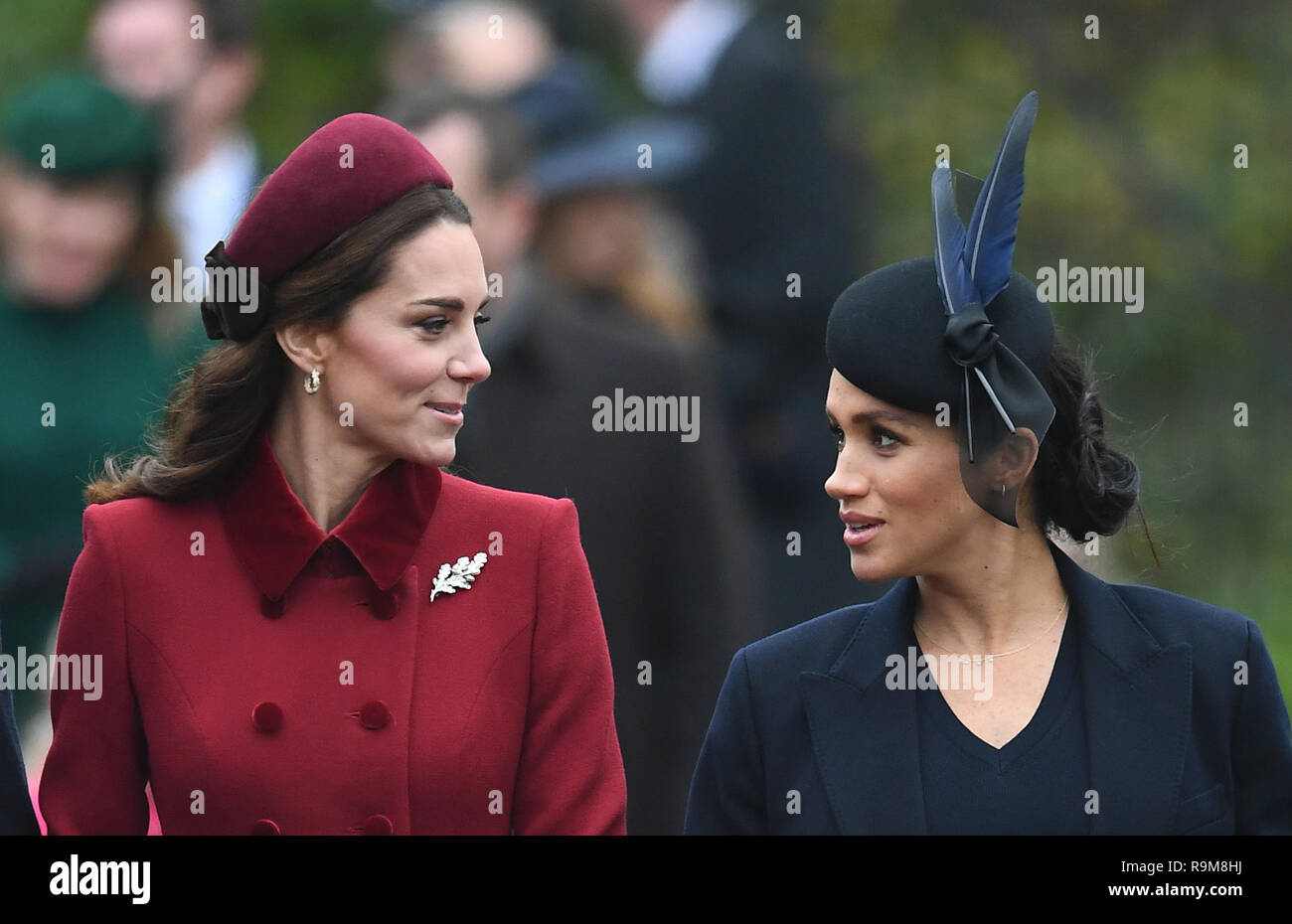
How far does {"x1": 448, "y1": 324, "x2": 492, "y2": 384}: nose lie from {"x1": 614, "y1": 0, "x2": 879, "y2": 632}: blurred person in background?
2958 millimetres

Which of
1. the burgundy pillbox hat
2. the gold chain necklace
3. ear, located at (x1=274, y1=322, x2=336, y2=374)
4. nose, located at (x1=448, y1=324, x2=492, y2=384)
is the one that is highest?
the burgundy pillbox hat

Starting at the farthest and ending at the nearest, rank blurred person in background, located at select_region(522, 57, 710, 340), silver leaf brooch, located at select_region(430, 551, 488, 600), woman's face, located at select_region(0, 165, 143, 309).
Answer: blurred person in background, located at select_region(522, 57, 710, 340)
woman's face, located at select_region(0, 165, 143, 309)
silver leaf brooch, located at select_region(430, 551, 488, 600)

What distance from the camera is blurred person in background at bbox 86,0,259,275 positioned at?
7812 millimetres

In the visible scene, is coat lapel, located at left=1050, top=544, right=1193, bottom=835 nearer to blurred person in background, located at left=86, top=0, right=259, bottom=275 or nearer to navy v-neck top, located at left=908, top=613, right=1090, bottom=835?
Answer: navy v-neck top, located at left=908, top=613, right=1090, bottom=835

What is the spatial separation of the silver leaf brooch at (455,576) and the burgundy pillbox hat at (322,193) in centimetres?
57

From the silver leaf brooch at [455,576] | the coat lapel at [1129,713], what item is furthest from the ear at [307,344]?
the coat lapel at [1129,713]

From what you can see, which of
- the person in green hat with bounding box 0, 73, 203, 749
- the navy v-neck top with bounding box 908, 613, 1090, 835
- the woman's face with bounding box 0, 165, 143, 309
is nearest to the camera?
the navy v-neck top with bounding box 908, 613, 1090, 835

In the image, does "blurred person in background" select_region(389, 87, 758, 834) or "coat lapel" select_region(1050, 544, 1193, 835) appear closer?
"coat lapel" select_region(1050, 544, 1193, 835)

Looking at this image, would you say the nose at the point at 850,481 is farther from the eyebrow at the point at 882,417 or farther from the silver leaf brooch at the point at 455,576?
the silver leaf brooch at the point at 455,576

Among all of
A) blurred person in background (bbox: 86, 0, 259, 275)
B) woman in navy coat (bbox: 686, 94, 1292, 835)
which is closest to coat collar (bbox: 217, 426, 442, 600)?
woman in navy coat (bbox: 686, 94, 1292, 835)

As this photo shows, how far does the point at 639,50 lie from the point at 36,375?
9.44 feet

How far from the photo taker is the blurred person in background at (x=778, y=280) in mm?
7449

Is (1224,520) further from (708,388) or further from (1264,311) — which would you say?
(708,388)

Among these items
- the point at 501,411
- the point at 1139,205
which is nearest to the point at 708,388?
the point at 501,411
